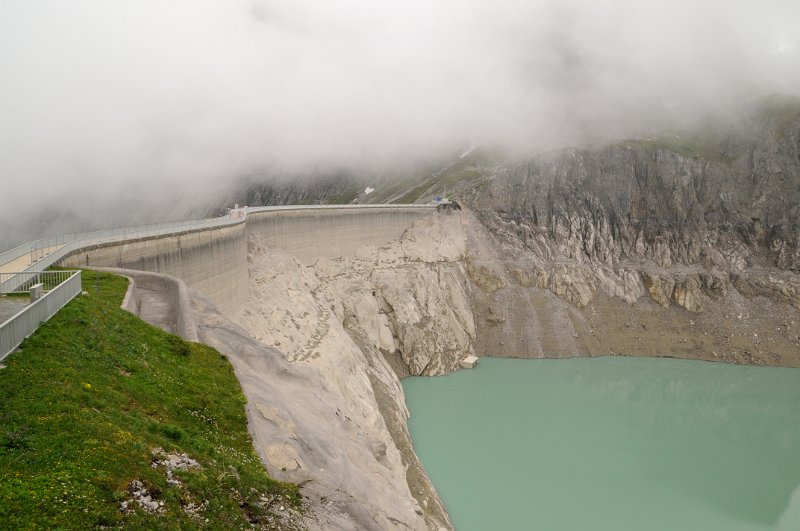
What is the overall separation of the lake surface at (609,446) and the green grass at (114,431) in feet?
68.2

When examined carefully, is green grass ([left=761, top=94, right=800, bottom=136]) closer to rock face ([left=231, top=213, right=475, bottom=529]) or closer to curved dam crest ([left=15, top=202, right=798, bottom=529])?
curved dam crest ([left=15, top=202, right=798, bottom=529])

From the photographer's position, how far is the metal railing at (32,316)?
10805 millimetres

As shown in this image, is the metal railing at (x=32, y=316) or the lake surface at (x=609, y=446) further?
the lake surface at (x=609, y=446)

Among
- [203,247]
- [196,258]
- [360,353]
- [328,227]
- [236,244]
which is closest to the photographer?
[196,258]

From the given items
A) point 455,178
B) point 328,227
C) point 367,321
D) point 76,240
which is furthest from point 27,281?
point 455,178

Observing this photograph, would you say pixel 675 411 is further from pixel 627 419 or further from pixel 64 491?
pixel 64 491

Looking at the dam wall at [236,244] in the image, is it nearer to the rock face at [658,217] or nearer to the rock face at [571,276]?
the rock face at [571,276]

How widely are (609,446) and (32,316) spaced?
37699mm

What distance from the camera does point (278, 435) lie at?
14547 millimetres

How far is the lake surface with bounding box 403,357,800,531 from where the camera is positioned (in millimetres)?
31125

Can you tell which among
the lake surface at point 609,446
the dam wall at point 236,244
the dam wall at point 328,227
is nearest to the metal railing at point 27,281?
the dam wall at point 236,244

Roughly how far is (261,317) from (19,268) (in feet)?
59.1

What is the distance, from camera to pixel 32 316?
12250 millimetres

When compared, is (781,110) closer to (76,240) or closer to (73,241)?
(76,240)
